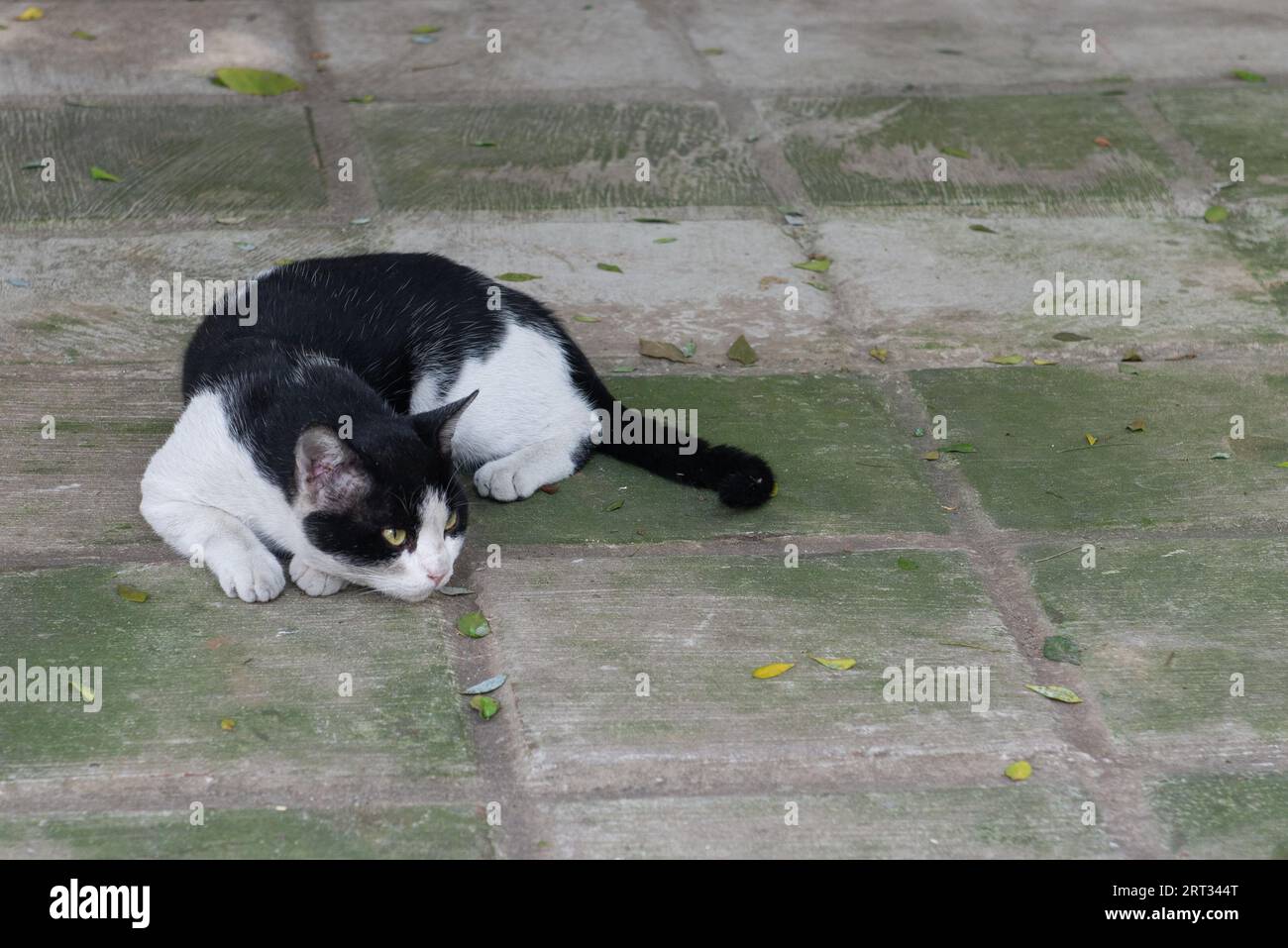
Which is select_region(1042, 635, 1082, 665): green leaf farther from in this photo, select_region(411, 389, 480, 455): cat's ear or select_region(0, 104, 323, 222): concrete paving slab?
select_region(0, 104, 323, 222): concrete paving slab

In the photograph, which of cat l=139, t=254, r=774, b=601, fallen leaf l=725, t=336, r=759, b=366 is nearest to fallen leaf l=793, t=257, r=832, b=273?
fallen leaf l=725, t=336, r=759, b=366

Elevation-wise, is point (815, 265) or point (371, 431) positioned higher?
point (371, 431)

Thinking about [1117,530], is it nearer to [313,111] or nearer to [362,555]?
[362,555]

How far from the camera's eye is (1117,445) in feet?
15.2

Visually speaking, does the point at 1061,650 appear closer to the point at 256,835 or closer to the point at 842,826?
the point at 842,826

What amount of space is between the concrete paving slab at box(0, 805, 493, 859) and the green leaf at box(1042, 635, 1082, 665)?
4.94ft

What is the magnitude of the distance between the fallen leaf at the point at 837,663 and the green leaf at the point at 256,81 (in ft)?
14.6

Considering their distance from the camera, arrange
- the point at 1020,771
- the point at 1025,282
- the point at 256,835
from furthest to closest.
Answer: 1. the point at 1025,282
2. the point at 1020,771
3. the point at 256,835

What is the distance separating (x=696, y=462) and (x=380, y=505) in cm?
108

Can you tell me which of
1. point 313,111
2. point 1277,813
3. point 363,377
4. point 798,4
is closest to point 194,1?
point 313,111

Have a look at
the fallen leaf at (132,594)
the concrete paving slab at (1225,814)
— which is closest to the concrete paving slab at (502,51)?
the fallen leaf at (132,594)

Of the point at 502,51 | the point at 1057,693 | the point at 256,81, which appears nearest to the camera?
the point at 1057,693

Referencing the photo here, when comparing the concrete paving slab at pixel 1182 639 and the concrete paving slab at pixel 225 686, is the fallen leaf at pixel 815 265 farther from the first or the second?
the concrete paving slab at pixel 225 686

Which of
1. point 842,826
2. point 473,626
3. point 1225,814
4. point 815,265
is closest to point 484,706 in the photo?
point 473,626
